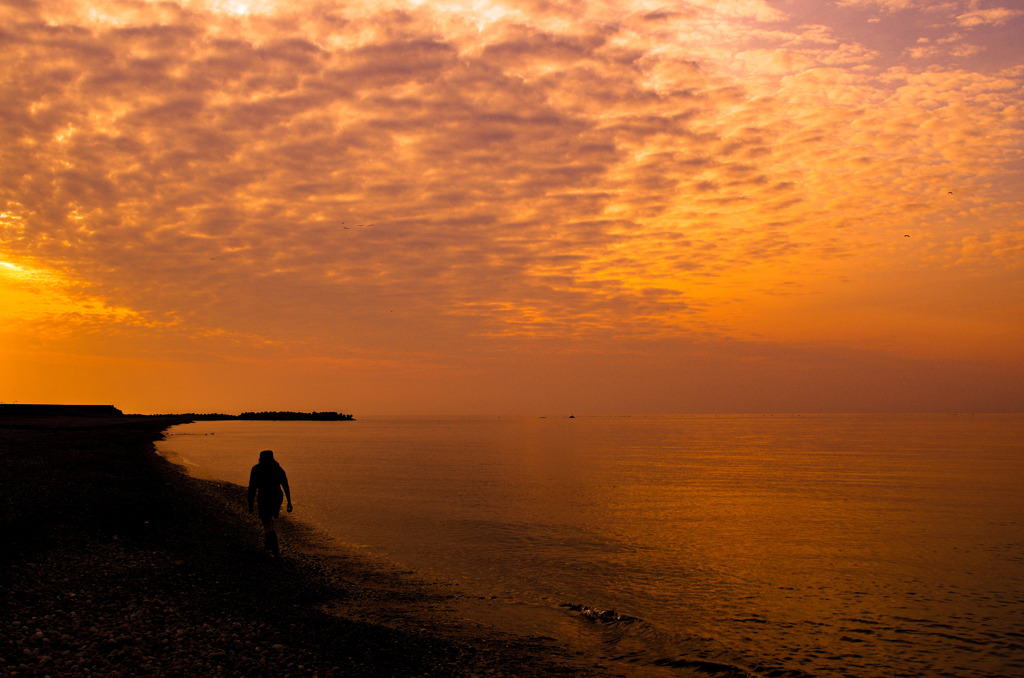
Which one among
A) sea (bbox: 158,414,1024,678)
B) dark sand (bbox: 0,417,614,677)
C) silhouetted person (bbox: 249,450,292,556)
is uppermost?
silhouetted person (bbox: 249,450,292,556)

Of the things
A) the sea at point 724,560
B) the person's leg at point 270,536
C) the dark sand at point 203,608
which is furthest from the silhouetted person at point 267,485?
the sea at point 724,560

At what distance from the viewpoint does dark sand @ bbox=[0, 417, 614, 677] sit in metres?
11.9

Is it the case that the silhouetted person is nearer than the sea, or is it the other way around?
the sea

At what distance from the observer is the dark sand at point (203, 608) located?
11.9 metres

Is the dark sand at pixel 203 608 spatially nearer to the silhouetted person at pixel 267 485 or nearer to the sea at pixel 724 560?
the silhouetted person at pixel 267 485

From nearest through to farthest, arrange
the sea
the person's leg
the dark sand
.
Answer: the dark sand → the sea → the person's leg

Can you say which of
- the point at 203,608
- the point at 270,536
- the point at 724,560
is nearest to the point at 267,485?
the point at 270,536

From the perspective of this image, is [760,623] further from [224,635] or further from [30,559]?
[30,559]

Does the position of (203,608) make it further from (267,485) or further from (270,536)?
(270,536)

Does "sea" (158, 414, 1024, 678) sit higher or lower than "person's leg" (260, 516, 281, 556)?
lower

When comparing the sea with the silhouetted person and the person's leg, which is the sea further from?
the silhouetted person

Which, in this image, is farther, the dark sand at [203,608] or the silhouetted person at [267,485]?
the silhouetted person at [267,485]

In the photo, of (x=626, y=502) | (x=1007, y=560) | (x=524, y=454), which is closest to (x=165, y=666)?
(x=1007, y=560)

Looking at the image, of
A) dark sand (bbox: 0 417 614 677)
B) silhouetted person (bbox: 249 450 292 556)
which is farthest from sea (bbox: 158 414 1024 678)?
silhouetted person (bbox: 249 450 292 556)
